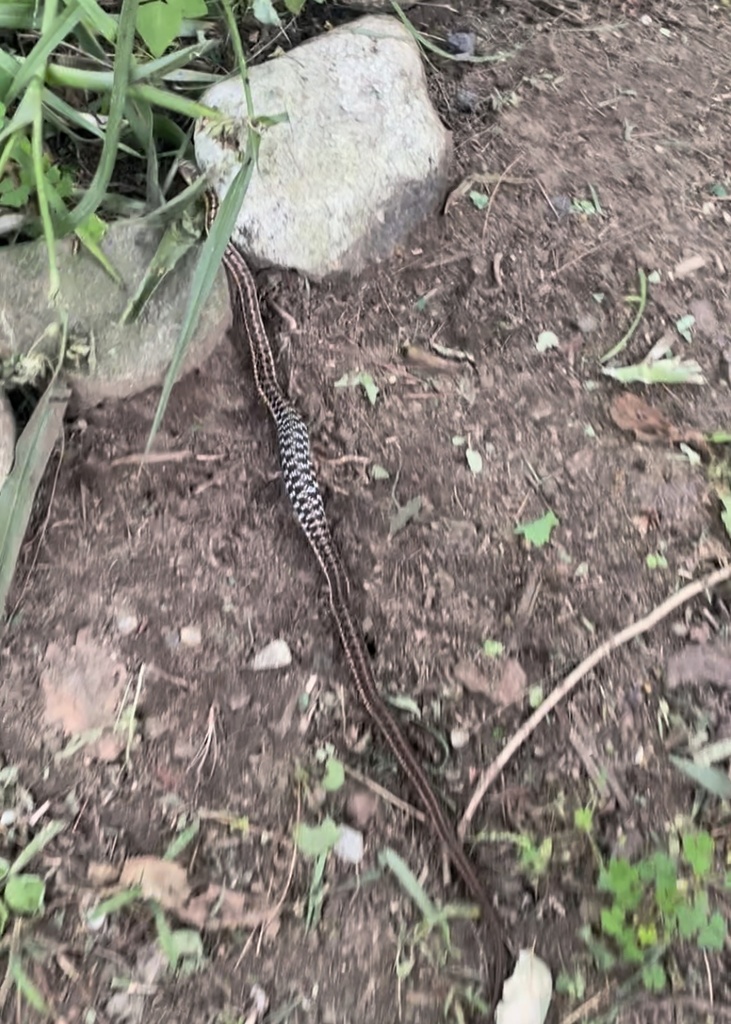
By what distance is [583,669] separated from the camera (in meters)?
2.00

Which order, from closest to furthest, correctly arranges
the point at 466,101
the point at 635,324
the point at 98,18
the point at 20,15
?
1. the point at 98,18
2. the point at 20,15
3. the point at 635,324
4. the point at 466,101

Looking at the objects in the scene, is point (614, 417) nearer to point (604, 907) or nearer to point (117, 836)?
point (604, 907)

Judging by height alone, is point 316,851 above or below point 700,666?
below

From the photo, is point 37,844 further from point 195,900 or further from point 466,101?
point 466,101

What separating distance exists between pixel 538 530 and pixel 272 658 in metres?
0.79

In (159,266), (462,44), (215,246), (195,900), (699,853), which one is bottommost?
(195,900)

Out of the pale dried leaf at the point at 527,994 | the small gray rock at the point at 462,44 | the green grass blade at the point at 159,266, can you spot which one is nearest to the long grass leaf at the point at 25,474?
the green grass blade at the point at 159,266

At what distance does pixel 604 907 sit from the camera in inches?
68.3

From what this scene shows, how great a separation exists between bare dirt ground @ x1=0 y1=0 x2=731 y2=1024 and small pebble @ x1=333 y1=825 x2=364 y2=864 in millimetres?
24

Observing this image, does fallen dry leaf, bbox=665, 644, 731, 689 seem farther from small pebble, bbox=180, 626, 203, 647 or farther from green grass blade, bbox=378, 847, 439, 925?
small pebble, bbox=180, 626, 203, 647

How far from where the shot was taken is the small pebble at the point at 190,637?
203 centimetres

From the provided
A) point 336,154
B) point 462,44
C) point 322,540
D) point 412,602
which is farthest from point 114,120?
point 462,44

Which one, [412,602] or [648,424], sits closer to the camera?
[412,602]

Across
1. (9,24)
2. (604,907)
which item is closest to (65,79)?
(9,24)
